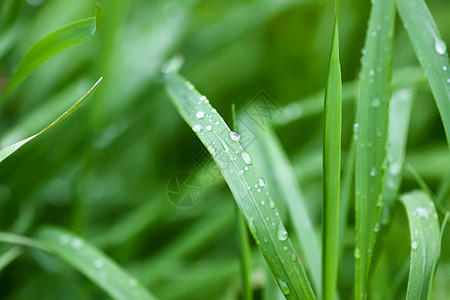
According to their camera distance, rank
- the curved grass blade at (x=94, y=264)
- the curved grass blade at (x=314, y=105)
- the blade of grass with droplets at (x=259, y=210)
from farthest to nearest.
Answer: the curved grass blade at (x=314, y=105) → the curved grass blade at (x=94, y=264) → the blade of grass with droplets at (x=259, y=210)

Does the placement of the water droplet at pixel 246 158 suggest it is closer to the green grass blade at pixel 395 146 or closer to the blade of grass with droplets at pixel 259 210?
the blade of grass with droplets at pixel 259 210

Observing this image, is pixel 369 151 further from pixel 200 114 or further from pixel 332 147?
pixel 200 114

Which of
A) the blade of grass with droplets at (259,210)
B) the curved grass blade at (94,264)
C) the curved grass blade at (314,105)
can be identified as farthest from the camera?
the curved grass blade at (314,105)

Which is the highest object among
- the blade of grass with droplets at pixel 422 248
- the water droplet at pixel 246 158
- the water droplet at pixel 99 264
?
the water droplet at pixel 246 158

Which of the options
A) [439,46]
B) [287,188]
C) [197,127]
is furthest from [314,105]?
[197,127]

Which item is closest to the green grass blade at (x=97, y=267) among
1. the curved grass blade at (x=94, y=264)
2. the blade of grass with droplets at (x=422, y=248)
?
the curved grass blade at (x=94, y=264)

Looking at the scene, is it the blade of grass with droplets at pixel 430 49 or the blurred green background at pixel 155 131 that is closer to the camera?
the blade of grass with droplets at pixel 430 49

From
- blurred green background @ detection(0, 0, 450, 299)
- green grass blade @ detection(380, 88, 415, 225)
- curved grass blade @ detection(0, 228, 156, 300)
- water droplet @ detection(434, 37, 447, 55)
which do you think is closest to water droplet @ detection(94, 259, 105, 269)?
curved grass blade @ detection(0, 228, 156, 300)

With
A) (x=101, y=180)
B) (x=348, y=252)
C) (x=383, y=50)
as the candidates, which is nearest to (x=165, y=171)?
(x=101, y=180)
